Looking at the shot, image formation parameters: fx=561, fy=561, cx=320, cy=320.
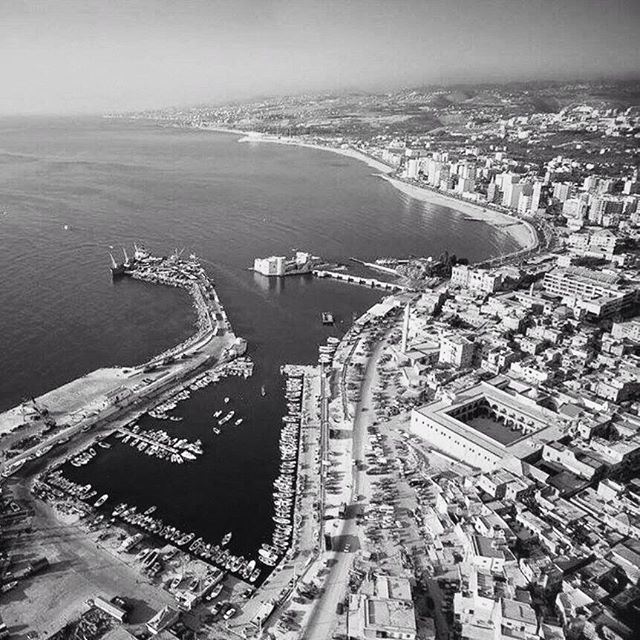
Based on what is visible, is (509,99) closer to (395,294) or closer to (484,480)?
(395,294)

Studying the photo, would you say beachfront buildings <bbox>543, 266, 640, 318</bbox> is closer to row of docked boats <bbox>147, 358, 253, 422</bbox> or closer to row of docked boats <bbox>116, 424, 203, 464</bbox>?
row of docked boats <bbox>147, 358, 253, 422</bbox>

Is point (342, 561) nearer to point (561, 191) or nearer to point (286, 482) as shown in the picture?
point (286, 482)

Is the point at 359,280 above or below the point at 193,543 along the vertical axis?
below

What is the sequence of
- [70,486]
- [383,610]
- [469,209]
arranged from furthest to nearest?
[469,209] < [70,486] < [383,610]

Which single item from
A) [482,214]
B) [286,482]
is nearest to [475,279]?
[286,482]

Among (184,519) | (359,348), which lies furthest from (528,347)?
(184,519)

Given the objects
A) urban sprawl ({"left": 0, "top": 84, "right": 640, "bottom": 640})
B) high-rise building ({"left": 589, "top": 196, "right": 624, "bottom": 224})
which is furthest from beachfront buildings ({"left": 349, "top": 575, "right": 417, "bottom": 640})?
high-rise building ({"left": 589, "top": 196, "right": 624, "bottom": 224})

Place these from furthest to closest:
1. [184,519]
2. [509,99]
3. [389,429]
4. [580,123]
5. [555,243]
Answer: [509,99] → [580,123] → [555,243] → [389,429] → [184,519]
